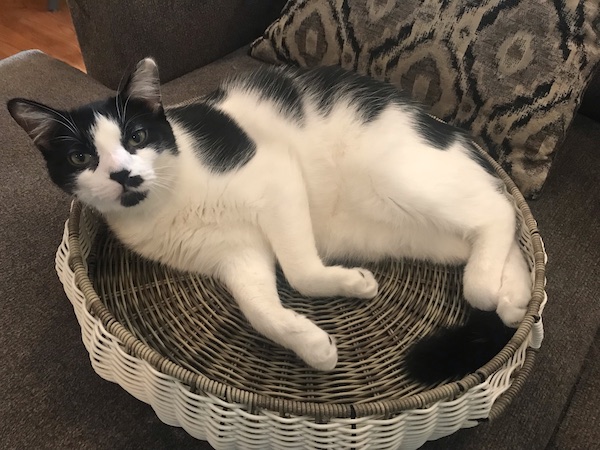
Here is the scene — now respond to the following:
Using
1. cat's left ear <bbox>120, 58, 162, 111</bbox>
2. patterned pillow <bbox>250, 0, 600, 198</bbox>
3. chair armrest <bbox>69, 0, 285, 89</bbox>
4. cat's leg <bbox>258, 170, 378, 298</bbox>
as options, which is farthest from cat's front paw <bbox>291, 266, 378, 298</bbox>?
chair armrest <bbox>69, 0, 285, 89</bbox>

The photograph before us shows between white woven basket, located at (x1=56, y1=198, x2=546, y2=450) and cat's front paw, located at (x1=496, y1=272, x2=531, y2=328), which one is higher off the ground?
cat's front paw, located at (x1=496, y1=272, x2=531, y2=328)

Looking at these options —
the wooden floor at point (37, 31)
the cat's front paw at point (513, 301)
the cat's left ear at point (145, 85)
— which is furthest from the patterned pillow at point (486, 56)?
the wooden floor at point (37, 31)

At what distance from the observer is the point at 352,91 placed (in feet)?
4.11

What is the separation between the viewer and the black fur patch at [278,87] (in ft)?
4.09

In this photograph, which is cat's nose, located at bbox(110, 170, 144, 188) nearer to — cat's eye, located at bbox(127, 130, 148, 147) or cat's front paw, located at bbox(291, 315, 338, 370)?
cat's eye, located at bbox(127, 130, 148, 147)

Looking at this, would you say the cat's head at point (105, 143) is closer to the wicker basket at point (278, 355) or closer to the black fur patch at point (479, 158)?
the wicker basket at point (278, 355)

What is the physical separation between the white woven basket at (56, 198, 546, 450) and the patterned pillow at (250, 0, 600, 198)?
56 cm

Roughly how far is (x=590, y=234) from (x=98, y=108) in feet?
3.92

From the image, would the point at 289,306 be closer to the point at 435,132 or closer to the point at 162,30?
the point at 435,132

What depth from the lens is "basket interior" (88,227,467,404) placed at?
1.00 meters

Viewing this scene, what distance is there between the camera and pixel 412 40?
1368 mm

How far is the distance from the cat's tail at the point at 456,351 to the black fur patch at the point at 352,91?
518 millimetres

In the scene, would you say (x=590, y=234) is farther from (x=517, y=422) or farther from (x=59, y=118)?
(x=59, y=118)

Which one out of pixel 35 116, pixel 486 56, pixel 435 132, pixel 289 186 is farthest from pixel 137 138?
pixel 486 56
